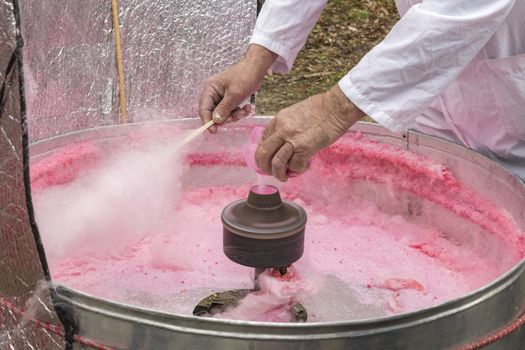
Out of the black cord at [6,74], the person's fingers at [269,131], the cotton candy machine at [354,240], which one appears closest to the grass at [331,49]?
the cotton candy machine at [354,240]

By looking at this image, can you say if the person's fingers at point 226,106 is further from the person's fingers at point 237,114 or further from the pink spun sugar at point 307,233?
the pink spun sugar at point 307,233

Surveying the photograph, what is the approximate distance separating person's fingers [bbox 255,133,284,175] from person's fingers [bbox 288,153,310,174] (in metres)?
0.04

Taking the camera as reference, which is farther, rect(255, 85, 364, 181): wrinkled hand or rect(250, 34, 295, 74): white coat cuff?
rect(250, 34, 295, 74): white coat cuff

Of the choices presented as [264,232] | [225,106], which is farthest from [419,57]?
[225,106]

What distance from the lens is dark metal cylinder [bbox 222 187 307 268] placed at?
5.13 ft

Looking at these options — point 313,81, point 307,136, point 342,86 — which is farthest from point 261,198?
point 313,81

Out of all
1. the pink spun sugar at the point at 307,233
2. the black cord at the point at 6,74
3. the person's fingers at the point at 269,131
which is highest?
the black cord at the point at 6,74

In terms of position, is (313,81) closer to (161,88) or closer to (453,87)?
(161,88)

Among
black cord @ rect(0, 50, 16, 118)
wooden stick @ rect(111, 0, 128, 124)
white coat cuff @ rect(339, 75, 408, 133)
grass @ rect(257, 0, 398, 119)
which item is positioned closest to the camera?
black cord @ rect(0, 50, 16, 118)

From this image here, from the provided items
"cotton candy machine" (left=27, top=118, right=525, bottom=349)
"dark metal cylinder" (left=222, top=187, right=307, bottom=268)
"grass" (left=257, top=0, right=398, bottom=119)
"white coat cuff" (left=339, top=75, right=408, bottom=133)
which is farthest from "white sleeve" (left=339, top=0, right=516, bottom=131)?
"grass" (left=257, top=0, right=398, bottom=119)

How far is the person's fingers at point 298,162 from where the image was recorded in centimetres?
158

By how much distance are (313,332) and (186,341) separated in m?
0.22

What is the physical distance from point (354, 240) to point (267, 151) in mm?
627

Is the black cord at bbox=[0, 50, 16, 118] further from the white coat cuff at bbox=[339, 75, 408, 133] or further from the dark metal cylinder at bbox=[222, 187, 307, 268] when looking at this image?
the white coat cuff at bbox=[339, 75, 408, 133]
